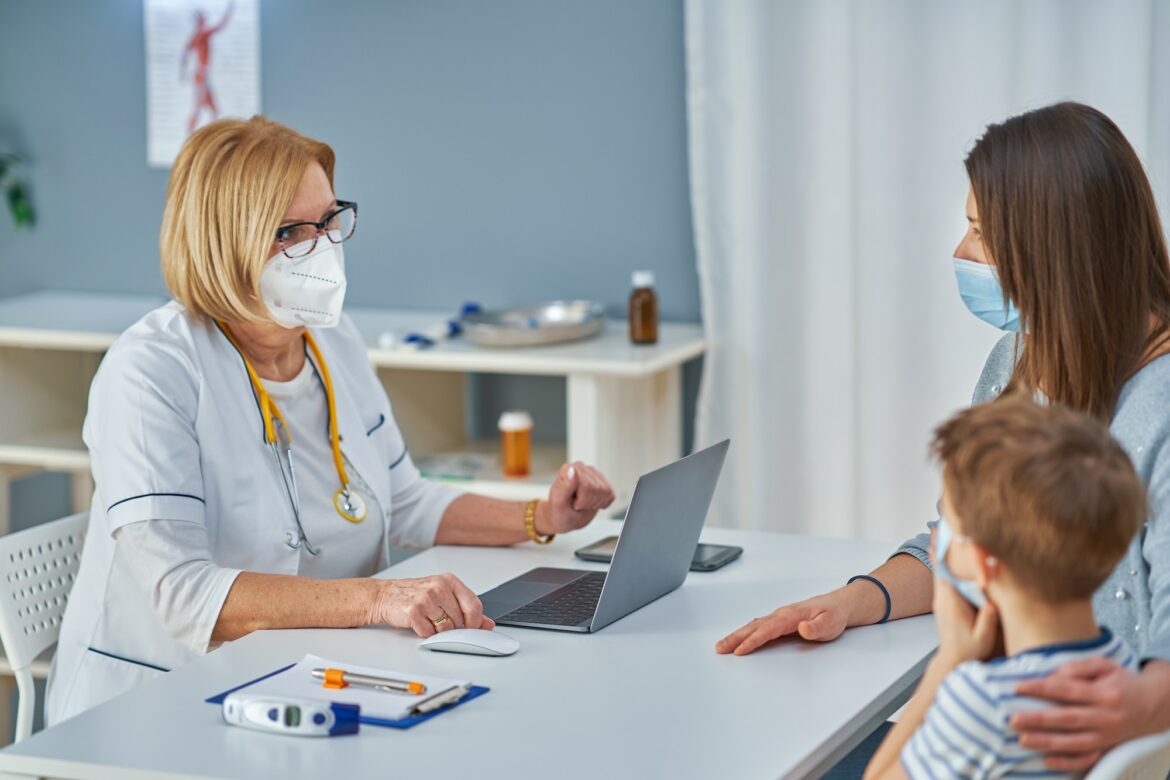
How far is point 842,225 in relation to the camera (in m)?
3.08

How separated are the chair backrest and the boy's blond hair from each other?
4.51 ft

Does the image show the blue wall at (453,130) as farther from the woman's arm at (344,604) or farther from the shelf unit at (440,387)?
the woman's arm at (344,604)

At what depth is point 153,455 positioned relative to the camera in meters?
1.82

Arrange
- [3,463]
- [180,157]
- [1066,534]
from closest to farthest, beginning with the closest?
1. [1066,534]
2. [180,157]
3. [3,463]

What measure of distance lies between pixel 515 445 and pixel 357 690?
1615 mm

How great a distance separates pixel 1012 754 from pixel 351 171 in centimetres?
271

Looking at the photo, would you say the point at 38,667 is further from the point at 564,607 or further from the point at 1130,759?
the point at 1130,759

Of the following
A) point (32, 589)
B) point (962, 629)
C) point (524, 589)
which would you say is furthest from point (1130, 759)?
point (32, 589)

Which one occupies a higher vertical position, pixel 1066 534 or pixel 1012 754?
pixel 1066 534

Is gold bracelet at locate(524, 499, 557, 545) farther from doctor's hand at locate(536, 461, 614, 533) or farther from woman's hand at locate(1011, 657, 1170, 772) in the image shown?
woman's hand at locate(1011, 657, 1170, 772)

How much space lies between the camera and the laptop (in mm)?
1686

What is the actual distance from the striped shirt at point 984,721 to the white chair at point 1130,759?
0.15 ft

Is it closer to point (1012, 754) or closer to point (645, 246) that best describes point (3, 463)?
point (645, 246)

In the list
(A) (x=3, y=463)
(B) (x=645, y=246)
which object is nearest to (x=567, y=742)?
(B) (x=645, y=246)
